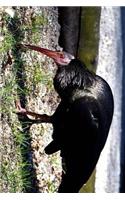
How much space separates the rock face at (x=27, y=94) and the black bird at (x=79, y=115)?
0.28 meters

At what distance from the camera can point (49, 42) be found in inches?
221

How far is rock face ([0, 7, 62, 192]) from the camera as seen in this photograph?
464 centimetres

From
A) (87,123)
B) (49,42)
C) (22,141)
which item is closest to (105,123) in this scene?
(87,123)

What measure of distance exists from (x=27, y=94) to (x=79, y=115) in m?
0.73

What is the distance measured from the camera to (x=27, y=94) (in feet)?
16.6

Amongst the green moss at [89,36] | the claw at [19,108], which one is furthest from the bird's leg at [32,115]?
the green moss at [89,36]

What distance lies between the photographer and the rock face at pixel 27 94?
4.64 metres

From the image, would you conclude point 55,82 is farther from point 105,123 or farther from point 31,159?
point 31,159

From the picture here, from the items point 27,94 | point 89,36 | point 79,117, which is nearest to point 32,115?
point 27,94

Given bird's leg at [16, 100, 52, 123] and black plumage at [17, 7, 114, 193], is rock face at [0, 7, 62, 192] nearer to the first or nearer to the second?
bird's leg at [16, 100, 52, 123]

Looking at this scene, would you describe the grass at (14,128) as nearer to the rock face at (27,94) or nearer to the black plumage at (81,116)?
the rock face at (27,94)

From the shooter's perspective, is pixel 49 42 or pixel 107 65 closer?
pixel 49 42

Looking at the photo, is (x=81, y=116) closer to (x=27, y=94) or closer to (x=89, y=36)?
(x=27, y=94)

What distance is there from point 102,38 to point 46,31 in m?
1.16
